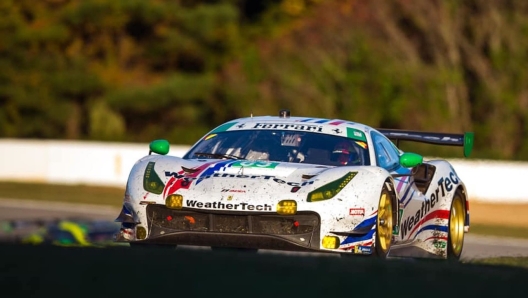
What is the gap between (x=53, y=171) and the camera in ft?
90.0

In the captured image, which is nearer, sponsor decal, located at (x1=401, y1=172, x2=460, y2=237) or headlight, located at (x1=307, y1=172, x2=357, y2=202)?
headlight, located at (x1=307, y1=172, x2=357, y2=202)

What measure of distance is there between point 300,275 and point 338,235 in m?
2.16

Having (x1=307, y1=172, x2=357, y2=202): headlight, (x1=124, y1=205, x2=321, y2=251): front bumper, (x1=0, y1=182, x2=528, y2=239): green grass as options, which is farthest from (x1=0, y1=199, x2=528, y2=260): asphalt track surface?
(x1=124, y1=205, x2=321, y2=251): front bumper

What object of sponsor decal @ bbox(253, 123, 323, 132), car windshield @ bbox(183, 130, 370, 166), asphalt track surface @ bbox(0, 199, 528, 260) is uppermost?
sponsor decal @ bbox(253, 123, 323, 132)

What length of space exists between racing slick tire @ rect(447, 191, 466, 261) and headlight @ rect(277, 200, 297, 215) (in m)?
2.44

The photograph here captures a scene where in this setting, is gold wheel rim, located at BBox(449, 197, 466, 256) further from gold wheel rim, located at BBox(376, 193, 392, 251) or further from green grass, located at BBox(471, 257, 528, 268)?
gold wheel rim, located at BBox(376, 193, 392, 251)

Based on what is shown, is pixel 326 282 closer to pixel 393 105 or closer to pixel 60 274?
pixel 60 274

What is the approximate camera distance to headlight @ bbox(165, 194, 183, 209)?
281 inches

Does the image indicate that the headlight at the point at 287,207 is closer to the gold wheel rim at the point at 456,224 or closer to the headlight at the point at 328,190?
the headlight at the point at 328,190

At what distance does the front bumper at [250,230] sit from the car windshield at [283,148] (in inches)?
42.9

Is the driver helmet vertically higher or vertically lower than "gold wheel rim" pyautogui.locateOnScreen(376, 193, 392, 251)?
higher

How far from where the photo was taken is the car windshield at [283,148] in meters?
8.19

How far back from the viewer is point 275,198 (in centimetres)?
703

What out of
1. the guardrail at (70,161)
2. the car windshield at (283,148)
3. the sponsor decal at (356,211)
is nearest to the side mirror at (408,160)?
the car windshield at (283,148)
